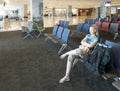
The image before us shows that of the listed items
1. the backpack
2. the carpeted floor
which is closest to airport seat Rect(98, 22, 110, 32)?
the carpeted floor

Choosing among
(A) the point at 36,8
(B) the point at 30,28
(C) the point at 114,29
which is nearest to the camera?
(C) the point at 114,29

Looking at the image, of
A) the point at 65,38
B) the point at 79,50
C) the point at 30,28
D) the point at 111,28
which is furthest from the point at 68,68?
the point at 30,28


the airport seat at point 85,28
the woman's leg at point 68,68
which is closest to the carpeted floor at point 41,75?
the woman's leg at point 68,68

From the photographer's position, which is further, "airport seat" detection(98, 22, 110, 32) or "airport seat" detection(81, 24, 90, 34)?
"airport seat" detection(98, 22, 110, 32)

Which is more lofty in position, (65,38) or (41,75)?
(65,38)

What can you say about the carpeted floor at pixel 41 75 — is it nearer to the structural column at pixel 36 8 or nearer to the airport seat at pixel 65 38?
the airport seat at pixel 65 38

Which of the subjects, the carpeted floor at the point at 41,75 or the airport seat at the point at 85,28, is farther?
the airport seat at the point at 85,28

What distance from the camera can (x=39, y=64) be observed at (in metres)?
4.93

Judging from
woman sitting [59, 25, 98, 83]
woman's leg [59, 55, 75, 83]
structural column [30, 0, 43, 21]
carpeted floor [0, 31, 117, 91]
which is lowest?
carpeted floor [0, 31, 117, 91]

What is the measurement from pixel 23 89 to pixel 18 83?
0.99 ft

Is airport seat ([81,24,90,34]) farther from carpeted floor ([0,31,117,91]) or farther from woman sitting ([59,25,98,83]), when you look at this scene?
woman sitting ([59,25,98,83])

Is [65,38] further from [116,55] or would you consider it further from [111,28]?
[111,28]

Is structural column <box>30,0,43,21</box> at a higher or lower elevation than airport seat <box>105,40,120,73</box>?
higher

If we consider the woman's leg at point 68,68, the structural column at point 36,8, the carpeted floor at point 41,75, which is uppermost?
the structural column at point 36,8
